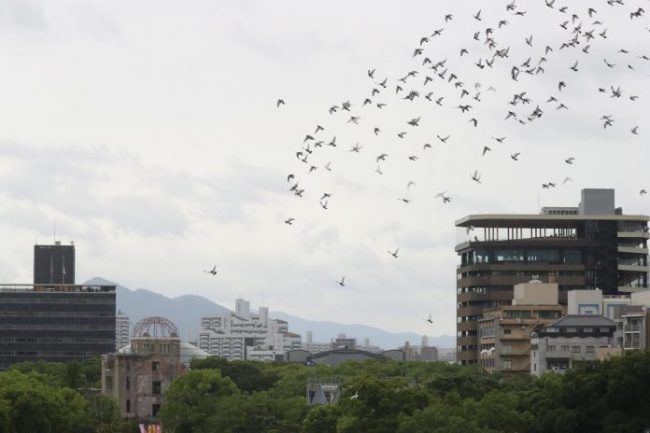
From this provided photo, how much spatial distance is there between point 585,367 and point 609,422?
9.49m

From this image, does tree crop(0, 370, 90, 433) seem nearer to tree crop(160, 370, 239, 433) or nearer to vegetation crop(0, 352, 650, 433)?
vegetation crop(0, 352, 650, 433)

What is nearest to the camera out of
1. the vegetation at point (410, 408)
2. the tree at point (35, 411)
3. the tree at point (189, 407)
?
the vegetation at point (410, 408)

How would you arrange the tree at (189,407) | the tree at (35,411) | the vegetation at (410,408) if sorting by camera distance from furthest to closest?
1. the tree at (189,407)
2. the tree at (35,411)
3. the vegetation at (410,408)

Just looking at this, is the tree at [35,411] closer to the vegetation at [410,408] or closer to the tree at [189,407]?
the vegetation at [410,408]

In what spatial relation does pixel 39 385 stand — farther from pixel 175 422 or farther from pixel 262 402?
pixel 262 402

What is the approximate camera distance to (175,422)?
193625 mm

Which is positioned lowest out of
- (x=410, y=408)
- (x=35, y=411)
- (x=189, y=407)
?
(x=410, y=408)

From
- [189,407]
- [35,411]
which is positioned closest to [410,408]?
[35,411]

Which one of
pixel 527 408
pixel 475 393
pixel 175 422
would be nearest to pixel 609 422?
pixel 527 408

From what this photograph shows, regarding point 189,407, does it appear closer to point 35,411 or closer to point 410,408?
point 35,411

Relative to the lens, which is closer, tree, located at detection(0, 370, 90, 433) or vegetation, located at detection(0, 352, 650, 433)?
vegetation, located at detection(0, 352, 650, 433)

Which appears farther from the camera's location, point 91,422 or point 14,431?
point 91,422

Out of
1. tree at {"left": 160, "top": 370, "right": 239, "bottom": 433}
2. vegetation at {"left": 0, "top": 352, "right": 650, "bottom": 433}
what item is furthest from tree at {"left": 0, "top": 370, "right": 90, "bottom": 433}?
tree at {"left": 160, "top": 370, "right": 239, "bottom": 433}

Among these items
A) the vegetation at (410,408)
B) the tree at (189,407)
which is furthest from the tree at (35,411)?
the tree at (189,407)
